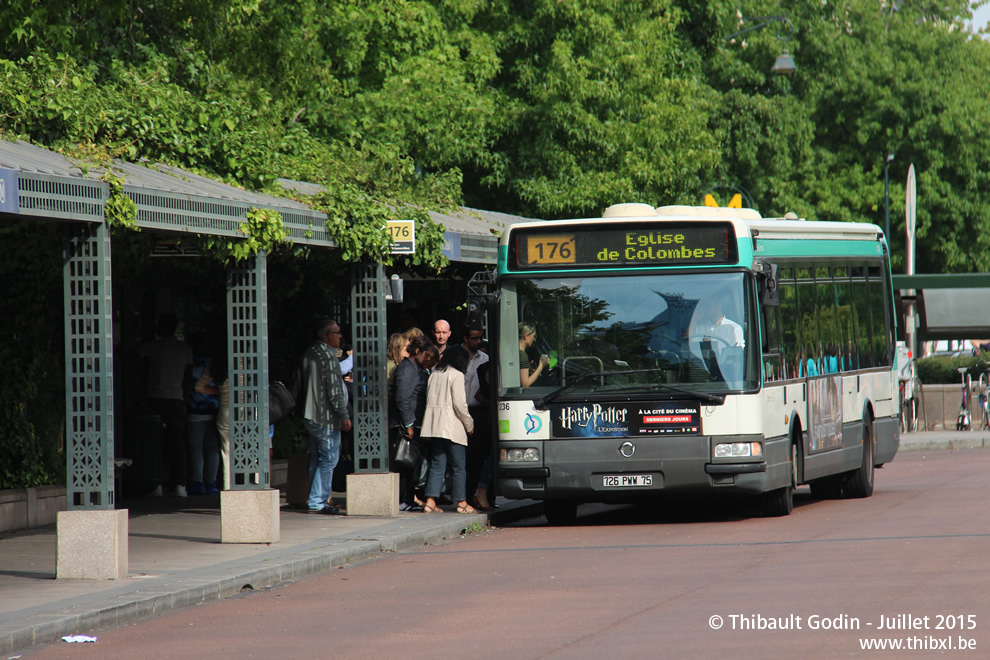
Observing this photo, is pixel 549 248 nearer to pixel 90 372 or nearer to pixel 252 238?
pixel 252 238

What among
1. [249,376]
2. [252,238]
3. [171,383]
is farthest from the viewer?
[171,383]

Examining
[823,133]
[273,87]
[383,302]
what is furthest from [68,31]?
[823,133]

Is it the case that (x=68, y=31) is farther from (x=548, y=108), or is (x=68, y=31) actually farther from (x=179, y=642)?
(x=179, y=642)

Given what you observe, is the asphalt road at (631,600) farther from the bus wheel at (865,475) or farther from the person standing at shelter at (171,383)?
the person standing at shelter at (171,383)

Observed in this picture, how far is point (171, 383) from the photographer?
57.6 ft

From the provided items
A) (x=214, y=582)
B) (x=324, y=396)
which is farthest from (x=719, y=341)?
(x=214, y=582)

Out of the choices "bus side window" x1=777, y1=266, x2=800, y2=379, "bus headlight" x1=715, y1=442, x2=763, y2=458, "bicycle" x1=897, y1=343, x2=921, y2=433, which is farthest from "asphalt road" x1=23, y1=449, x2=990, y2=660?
"bicycle" x1=897, y1=343, x2=921, y2=433

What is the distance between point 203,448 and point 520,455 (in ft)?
15.8

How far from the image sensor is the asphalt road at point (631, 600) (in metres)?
8.06

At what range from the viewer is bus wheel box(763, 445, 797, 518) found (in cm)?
1526

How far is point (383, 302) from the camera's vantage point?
15.7m

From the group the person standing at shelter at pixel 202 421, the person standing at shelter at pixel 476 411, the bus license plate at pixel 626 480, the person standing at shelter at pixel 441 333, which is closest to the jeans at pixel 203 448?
the person standing at shelter at pixel 202 421

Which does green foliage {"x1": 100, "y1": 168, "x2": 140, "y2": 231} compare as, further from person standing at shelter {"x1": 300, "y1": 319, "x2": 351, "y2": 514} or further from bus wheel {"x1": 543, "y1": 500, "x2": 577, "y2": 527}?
bus wheel {"x1": 543, "y1": 500, "x2": 577, "y2": 527}

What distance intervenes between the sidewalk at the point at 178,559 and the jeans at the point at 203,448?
0.34 metres
